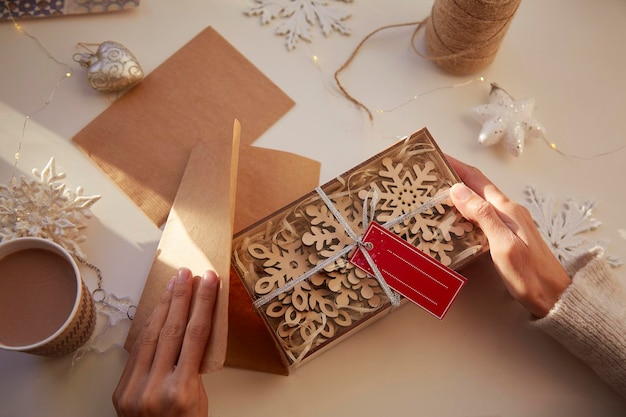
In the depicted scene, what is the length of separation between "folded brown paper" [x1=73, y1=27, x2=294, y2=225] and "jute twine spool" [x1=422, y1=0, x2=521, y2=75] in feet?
1.21

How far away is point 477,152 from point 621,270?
39 cm

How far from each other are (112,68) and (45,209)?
34 cm

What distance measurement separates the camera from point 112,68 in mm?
1085

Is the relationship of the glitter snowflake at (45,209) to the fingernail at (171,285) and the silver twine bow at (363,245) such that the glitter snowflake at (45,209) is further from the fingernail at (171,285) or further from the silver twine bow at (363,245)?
the silver twine bow at (363,245)

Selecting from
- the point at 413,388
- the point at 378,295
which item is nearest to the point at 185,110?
the point at 378,295

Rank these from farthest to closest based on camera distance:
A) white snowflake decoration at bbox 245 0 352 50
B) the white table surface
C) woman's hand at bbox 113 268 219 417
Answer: white snowflake decoration at bbox 245 0 352 50 → the white table surface → woman's hand at bbox 113 268 219 417

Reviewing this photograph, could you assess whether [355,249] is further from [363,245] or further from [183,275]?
[183,275]

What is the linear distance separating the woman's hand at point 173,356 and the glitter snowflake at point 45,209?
262 mm

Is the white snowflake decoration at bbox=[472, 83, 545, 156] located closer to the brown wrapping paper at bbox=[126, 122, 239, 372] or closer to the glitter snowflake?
the brown wrapping paper at bbox=[126, 122, 239, 372]

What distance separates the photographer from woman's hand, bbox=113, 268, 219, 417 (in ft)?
2.63

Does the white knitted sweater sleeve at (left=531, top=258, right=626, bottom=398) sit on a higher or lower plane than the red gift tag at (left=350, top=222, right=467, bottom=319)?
lower

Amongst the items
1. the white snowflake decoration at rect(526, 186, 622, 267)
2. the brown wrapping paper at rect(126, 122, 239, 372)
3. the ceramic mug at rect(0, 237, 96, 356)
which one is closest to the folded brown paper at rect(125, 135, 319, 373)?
the brown wrapping paper at rect(126, 122, 239, 372)

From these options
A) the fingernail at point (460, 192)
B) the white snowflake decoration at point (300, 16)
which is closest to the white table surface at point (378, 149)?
the white snowflake decoration at point (300, 16)

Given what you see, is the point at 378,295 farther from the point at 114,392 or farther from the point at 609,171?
the point at 609,171
